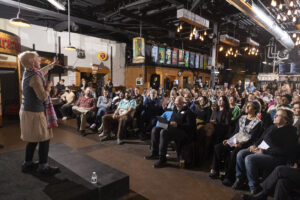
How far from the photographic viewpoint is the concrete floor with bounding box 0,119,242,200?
2.23m

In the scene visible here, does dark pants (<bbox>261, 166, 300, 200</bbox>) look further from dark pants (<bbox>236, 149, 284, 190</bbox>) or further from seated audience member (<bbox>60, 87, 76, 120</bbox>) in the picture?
seated audience member (<bbox>60, 87, 76, 120</bbox>)

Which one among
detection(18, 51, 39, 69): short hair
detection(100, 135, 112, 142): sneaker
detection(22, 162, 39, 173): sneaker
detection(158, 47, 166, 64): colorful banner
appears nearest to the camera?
detection(18, 51, 39, 69): short hair

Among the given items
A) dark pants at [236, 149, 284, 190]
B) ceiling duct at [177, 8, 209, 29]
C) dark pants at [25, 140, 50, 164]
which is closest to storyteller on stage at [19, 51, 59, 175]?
dark pants at [25, 140, 50, 164]

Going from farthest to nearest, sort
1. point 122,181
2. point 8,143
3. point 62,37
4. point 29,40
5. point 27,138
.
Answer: point 62,37, point 29,40, point 8,143, point 122,181, point 27,138

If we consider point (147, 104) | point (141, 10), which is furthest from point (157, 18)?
point (147, 104)

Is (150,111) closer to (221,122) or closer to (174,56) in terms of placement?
(221,122)

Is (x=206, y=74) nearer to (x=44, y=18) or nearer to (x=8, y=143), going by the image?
(x=44, y=18)

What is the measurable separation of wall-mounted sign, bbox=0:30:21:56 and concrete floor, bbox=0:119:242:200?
95.0 inches

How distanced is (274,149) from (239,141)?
47 centimetres

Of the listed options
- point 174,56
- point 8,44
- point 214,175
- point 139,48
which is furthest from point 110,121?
point 174,56

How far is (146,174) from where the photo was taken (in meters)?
2.72

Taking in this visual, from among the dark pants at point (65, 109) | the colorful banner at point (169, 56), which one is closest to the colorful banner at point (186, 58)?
the colorful banner at point (169, 56)

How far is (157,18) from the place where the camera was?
8.65 meters

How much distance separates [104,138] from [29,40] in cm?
633
